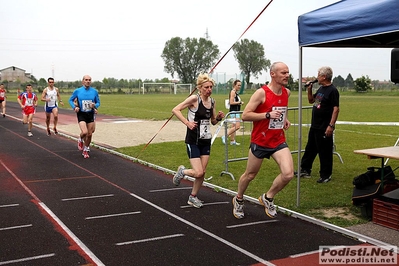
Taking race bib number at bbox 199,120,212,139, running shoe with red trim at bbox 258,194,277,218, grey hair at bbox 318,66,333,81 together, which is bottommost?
running shoe with red trim at bbox 258,194,277,218

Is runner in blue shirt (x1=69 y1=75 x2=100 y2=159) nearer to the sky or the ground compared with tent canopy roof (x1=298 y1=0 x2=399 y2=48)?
nearer to the ground

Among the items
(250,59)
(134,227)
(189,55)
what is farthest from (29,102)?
(189,55)

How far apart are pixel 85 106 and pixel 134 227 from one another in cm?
634

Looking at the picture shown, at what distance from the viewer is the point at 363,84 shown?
65750 millimetres

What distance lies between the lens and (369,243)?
5.20m

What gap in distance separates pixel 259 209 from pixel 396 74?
2725 mm

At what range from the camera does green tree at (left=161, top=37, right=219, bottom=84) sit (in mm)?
130875

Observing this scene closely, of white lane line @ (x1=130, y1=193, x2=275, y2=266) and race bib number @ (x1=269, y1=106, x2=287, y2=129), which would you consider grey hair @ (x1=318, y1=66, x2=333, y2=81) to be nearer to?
race bib number @ (x1=269, y1=106, x2=287, y2=129)

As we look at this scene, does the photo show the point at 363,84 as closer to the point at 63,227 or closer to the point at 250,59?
the point at 250,59

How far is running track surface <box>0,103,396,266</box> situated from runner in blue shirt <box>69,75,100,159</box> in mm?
2566

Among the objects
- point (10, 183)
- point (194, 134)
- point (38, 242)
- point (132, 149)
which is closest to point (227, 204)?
point (194, 134)

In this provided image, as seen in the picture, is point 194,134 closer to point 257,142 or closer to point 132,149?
point 257,142

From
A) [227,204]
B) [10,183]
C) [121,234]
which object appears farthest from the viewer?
[10,183]

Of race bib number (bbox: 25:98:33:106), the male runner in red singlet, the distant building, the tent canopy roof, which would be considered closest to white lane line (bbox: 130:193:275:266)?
the male runner in red singlet
